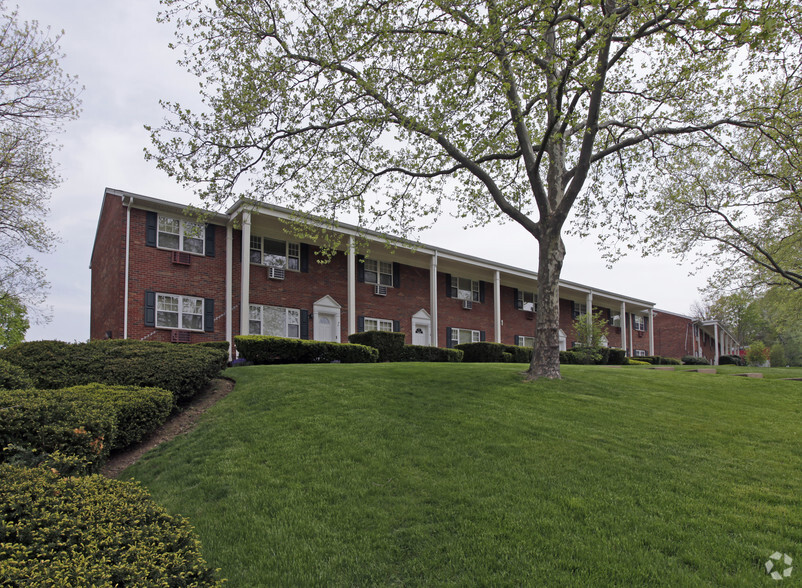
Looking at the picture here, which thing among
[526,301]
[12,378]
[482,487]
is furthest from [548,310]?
[526,301]

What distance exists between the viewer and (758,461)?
18.6 feet

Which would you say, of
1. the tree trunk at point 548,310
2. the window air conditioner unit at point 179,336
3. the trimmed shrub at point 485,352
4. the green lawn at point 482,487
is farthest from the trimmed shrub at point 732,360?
the window air conditioner unit at point 179,336

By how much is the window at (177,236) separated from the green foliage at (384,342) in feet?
20.2

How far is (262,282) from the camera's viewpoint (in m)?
17.9

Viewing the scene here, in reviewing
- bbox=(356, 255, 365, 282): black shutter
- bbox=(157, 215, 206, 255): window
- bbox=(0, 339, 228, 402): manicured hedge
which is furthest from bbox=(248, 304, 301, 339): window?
bbox=(0, 339, 228, 402): manicured hedge

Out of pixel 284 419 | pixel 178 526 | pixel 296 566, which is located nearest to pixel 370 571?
pixel 296 566

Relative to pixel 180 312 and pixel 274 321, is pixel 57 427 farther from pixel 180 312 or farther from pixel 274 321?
pixel 274 321

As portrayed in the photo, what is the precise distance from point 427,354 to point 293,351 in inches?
242

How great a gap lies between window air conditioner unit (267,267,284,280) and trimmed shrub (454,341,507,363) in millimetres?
8556

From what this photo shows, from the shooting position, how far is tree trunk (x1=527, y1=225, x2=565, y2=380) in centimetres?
1051

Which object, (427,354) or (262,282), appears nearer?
(262,282)

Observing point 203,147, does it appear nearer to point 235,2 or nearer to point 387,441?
point 235,2

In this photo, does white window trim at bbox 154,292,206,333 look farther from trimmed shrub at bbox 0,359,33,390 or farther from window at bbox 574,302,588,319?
window at bbox 574,302,588,319

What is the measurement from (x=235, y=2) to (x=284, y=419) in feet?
26.8
